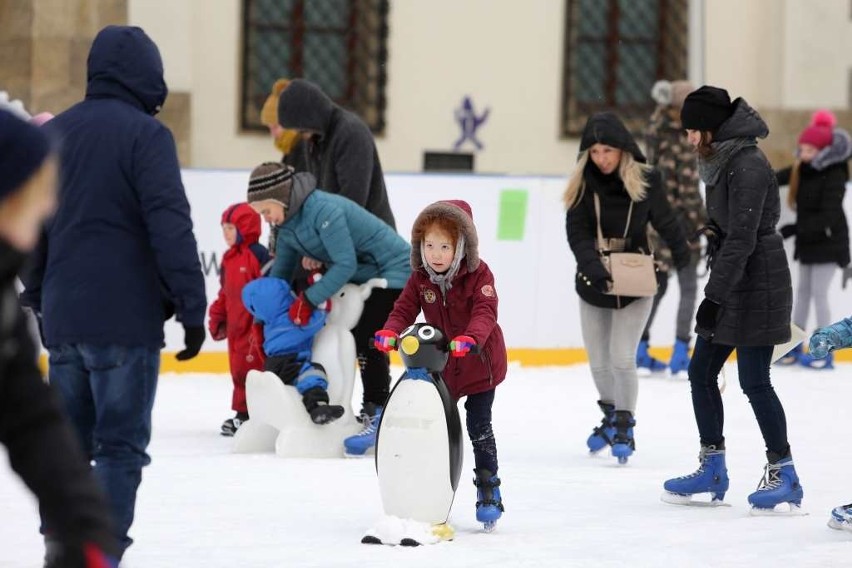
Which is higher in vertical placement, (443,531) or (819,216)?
(819,216)

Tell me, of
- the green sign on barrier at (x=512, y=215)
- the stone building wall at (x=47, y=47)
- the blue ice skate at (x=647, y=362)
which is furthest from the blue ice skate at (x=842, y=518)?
the stone building wall at (x=47, y=47)

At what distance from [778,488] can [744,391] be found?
0.32 meters

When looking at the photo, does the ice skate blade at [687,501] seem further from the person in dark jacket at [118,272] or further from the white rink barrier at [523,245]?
the white rink barrier at [523,245]

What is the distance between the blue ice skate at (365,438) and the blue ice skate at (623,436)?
2.95 ft

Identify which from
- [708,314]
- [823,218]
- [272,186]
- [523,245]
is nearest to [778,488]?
[708,314]

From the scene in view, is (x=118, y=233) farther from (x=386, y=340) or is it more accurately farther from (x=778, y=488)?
(x=778, y=488)

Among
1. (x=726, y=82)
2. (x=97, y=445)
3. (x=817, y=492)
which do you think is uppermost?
(x=726, y=82)

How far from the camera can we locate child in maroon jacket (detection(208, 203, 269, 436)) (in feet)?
23.1

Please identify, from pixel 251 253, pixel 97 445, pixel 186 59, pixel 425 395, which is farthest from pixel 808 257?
pixel 97 445

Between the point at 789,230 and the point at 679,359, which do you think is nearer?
the point at 679,359

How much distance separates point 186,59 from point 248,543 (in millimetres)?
8797

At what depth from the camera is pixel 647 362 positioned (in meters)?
9.80

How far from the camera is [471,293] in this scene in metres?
4.91

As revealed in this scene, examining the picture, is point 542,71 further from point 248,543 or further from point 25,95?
point 248,543
